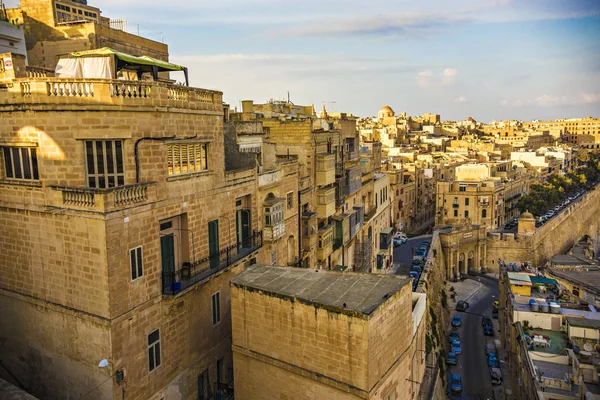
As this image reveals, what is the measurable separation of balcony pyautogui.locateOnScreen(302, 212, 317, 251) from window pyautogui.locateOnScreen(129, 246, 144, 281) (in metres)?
12.5

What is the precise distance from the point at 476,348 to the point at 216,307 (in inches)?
1143

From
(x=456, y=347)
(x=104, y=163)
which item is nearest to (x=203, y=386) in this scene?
(x=104, y=163)

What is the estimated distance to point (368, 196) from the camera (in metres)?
39.0

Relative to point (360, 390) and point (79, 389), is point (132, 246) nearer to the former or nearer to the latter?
point (79, 389)

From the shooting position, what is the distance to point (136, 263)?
1337 centimetres

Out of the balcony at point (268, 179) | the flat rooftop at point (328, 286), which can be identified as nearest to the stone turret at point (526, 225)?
the balcony at point (268, 179)

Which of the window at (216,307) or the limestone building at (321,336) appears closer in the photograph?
the limestone building at (321,336)

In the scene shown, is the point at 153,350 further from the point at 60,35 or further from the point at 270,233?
the point at 60,35

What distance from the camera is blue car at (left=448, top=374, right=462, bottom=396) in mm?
32019

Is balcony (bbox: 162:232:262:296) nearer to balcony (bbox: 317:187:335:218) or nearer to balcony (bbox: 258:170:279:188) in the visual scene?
balcony (bbox: 258:170:279:188)

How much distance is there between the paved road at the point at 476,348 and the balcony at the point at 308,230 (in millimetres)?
15501

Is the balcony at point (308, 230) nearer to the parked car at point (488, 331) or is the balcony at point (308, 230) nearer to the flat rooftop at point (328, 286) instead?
the flat rooftop at point (328, 286)

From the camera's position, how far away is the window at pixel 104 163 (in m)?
13.1

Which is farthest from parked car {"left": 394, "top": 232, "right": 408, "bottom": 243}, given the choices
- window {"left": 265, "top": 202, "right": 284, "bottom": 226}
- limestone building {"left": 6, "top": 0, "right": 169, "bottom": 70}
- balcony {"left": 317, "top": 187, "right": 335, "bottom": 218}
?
window {"left": 265, "top": 202, "right": 284, "bottom": 226}
